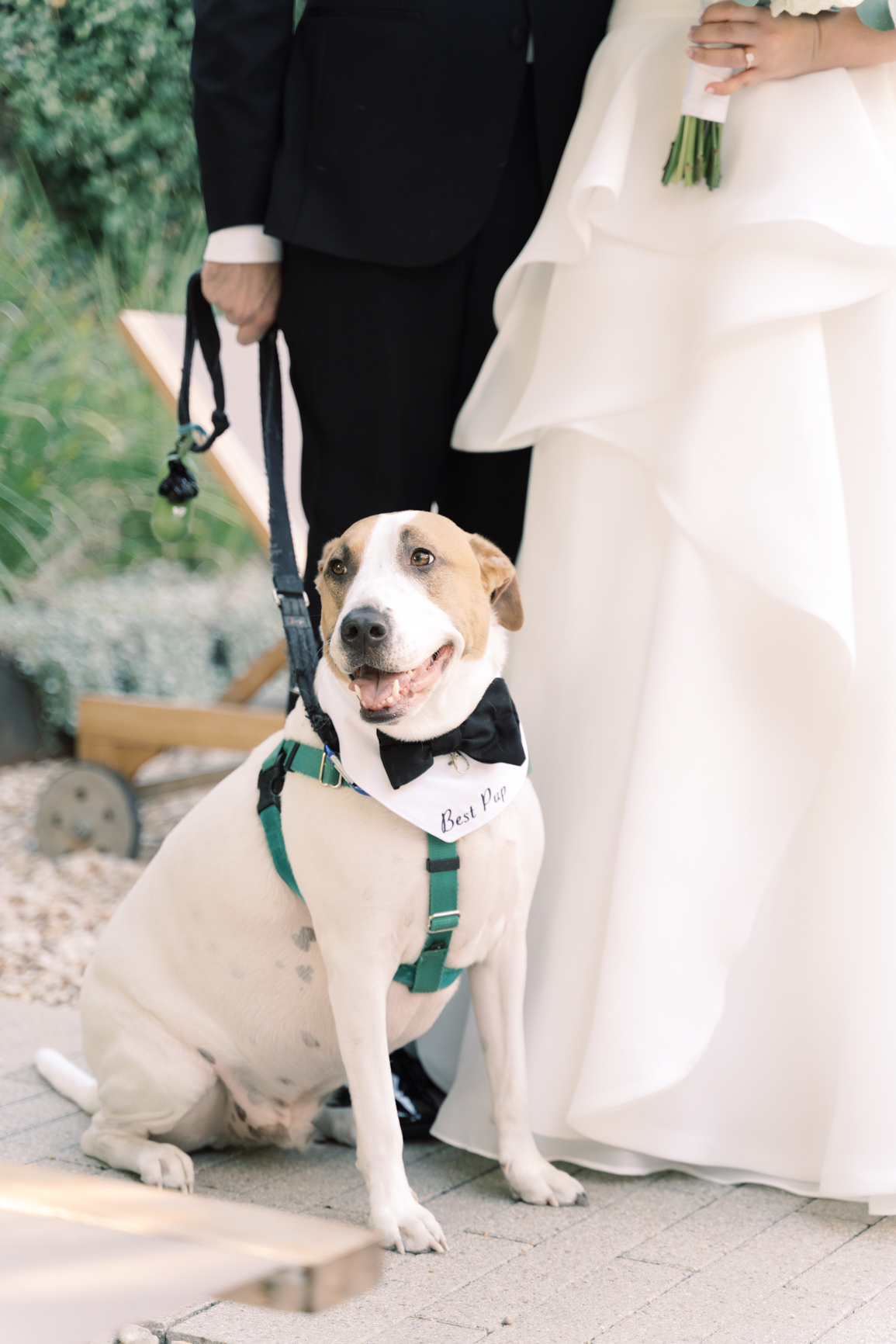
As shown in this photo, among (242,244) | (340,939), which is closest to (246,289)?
(242,244)

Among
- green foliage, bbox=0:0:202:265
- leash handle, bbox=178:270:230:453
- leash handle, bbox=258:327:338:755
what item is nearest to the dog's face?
leash handle, bbox=258:327:338:755

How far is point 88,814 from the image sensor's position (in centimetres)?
396

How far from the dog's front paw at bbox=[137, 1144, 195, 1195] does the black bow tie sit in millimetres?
752

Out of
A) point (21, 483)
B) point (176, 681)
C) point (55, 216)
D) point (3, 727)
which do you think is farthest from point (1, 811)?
point (55, 216)

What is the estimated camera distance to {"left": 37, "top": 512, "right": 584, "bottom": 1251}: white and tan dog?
185 centimetres

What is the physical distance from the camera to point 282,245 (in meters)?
2.30

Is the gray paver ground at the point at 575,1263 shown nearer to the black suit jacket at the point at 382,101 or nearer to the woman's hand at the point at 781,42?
the black suit jacket at the point at 382,101

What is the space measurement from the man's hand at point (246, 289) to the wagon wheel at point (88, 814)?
77.0 inches

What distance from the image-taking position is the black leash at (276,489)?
81.2 inches

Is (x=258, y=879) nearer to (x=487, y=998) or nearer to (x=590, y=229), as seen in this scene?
(x=487, y=998)

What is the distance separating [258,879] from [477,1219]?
65 cm

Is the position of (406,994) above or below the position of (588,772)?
below

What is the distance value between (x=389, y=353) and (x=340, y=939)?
1.05 m

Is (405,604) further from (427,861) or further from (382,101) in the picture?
(382,101)
